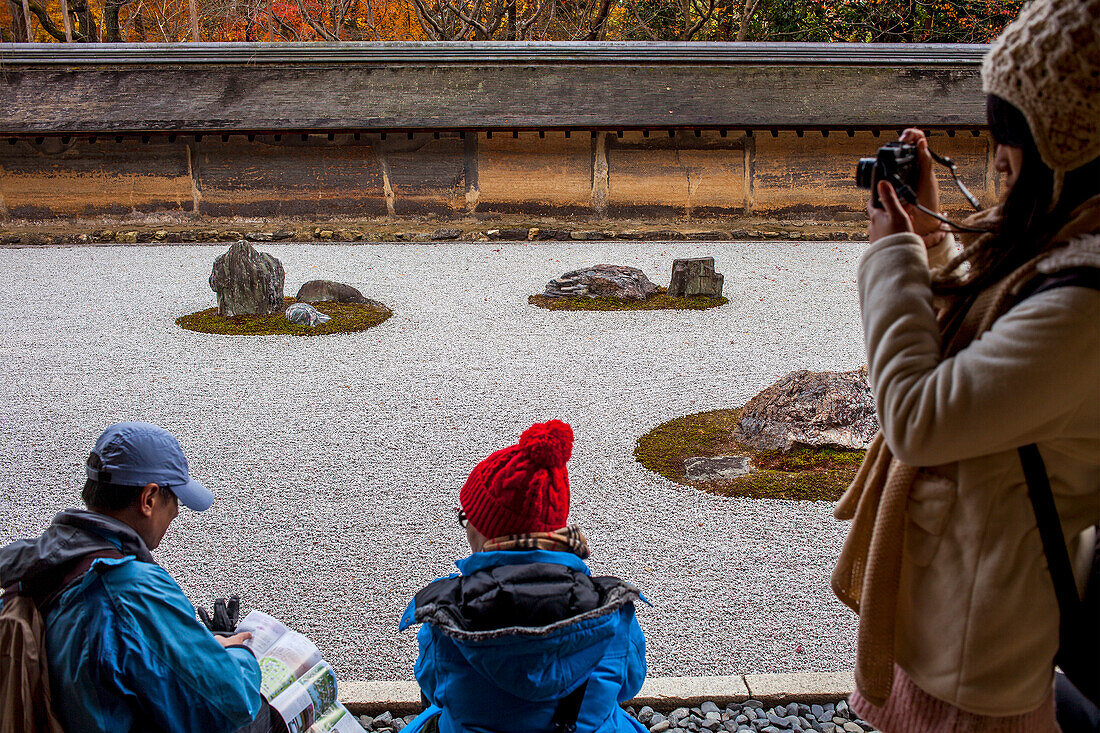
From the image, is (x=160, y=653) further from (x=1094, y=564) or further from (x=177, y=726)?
(x=1094, y=564)

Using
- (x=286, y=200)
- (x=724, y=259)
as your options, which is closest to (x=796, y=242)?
(x=724, y=259)

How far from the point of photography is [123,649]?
4.82 ft

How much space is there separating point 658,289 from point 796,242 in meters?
4.28

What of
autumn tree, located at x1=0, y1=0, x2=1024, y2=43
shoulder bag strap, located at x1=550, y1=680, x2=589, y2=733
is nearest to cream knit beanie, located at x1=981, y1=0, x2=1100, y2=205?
shoulder bag strap, located at x1=550, y1=680, x2=589, y2=733

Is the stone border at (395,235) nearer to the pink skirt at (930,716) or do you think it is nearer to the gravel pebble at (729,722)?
the gravel pebble at (729,722)

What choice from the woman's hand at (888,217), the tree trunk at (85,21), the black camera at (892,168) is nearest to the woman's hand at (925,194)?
the black camera at (892,168)

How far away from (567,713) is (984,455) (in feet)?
2.80

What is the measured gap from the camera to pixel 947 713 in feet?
3.53

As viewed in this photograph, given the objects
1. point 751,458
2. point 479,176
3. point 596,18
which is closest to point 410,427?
point 751,458

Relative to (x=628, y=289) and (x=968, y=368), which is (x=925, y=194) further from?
(x=628, y=289)

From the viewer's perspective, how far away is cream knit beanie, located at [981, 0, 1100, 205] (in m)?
0.94

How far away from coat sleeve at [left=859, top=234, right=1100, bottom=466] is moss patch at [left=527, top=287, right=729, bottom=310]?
22.3ft

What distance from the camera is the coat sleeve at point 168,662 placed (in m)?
1.48

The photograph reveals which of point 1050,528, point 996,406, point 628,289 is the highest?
point 996,406
